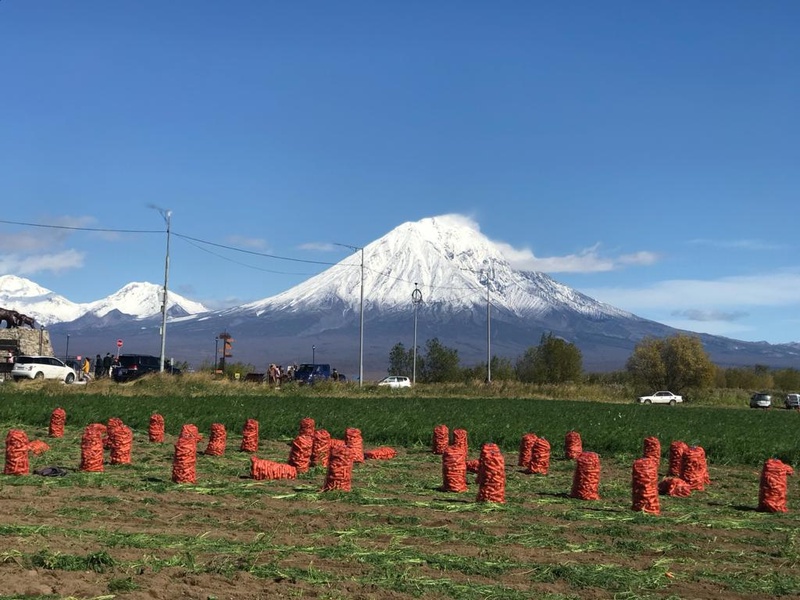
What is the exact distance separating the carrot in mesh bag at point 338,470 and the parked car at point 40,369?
4082 centimetres

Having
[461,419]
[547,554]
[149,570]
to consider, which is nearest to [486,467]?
[547,554]

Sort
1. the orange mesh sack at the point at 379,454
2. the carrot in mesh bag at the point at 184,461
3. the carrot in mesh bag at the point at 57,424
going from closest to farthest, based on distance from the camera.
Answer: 1. the carrot in mesh bag at the point at 184,461
2. the orange mesh sack at the point at 379,454
3. the carrot in mesh bag at the point at 57,424

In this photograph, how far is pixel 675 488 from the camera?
60.1ft

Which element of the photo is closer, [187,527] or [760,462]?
[187,527]

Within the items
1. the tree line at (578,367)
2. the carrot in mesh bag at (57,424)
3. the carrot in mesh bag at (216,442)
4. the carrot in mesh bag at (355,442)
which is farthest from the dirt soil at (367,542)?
the tree line at (578,367)

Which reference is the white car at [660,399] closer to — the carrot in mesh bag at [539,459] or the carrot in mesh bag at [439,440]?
the carrot in mesh bag at [439,440]

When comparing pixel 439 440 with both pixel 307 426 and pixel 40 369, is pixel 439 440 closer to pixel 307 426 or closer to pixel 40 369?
pixel 307 426

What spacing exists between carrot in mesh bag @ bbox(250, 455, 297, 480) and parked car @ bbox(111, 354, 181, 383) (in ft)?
139

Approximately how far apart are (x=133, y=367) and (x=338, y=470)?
48.0 meters

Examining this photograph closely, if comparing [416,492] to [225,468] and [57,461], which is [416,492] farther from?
[57,461]

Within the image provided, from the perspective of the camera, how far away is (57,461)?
2052 cm

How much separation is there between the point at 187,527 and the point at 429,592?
14.9 ft

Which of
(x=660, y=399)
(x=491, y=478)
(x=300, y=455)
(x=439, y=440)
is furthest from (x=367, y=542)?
(x=660, y=399)

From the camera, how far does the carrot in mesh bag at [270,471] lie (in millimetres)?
18500
